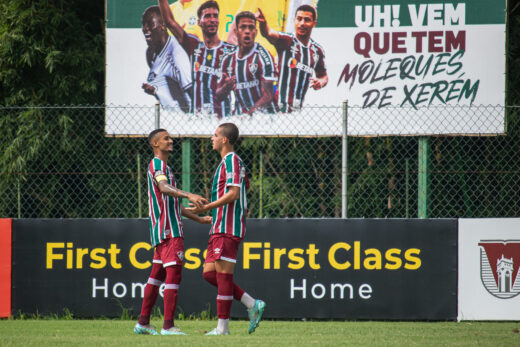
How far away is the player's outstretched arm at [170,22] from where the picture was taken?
9266 mm

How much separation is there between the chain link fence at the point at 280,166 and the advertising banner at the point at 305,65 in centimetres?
13

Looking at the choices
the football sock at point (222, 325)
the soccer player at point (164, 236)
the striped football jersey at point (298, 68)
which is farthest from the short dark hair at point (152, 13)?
the football sock at point (222, 325)

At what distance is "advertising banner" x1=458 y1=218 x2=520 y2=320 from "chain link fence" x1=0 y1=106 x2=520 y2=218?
1.88m

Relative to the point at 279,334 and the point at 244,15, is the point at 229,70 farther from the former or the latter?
the point at 279,334

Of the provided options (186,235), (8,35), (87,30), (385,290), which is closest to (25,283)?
(186,235)

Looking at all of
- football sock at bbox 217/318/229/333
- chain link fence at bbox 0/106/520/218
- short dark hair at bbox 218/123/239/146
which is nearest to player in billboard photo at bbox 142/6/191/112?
chain link fence at bbox 0/106/520/218

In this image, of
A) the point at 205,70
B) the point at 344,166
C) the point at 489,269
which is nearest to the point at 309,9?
the point at 205,70

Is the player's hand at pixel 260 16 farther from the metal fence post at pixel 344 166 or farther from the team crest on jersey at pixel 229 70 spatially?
the metal fence post at pixel 344 166

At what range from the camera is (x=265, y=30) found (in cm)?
920

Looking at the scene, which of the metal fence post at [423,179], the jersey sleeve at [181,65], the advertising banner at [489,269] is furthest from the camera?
the jersey sleeve at [181,65]

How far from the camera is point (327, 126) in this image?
873cm

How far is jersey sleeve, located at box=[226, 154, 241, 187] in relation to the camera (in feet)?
18.0

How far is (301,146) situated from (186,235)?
10.1 feet

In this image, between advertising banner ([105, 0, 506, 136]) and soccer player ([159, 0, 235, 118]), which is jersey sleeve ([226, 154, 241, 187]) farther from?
soccer player ([159, 0, 235, 118])
